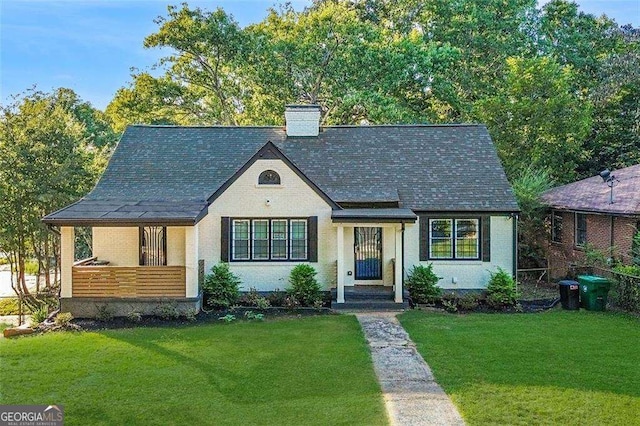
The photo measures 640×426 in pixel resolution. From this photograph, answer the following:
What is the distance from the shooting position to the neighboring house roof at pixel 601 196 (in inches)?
626

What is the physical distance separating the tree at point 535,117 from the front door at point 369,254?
1213 cm

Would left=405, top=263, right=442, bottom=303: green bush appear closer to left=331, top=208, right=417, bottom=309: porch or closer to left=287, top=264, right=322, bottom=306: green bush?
left=331, top=208, right=417, bottom=309: porch

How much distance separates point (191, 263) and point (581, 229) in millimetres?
14170

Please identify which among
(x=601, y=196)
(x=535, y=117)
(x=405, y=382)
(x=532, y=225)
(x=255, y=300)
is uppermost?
(x=535, y=117)

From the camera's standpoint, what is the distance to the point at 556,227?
19828 millimetres

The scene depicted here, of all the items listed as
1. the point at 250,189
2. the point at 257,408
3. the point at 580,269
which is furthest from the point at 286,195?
the point at 580,269

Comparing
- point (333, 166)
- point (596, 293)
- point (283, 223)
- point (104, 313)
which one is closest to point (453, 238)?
point (596, 293)

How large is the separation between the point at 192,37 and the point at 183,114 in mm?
5094

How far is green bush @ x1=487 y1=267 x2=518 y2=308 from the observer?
47.2ft

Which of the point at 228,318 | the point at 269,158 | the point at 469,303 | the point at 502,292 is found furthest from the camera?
the point at 269,158

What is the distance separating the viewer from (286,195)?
14.9m

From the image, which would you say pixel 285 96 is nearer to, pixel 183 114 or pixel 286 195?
pixel 183 114

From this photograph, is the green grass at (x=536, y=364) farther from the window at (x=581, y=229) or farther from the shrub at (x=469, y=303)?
the window at (x=581, y=229)

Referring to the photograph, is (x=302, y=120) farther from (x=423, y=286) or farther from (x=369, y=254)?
(x=423, y=286)
